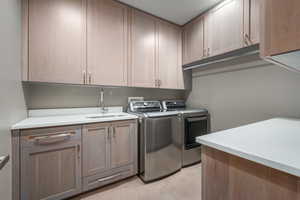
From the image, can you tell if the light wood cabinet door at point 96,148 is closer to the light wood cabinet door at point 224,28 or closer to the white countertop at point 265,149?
the white countertop at point 265,149

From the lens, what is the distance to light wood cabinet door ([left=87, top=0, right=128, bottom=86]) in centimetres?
169

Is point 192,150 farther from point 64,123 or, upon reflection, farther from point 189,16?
point 189,16

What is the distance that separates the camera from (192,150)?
2.15 meters

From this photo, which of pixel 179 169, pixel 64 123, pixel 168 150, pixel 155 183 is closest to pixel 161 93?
pixel 168 150

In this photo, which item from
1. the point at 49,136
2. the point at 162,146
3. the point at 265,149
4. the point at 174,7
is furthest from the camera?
the point at 174,7

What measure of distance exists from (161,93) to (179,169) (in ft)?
4.72

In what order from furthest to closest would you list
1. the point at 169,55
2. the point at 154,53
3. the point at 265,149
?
1. the point at 169,55
2. the point at 154,53
3. the point at 265,149

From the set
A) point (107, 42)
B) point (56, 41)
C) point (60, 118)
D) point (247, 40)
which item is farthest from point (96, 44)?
point (247, 40)

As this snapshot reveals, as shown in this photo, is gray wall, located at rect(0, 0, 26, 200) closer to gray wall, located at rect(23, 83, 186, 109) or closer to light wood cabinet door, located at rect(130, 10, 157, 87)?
gray wall, located at rect(23, 83, 186, 109)

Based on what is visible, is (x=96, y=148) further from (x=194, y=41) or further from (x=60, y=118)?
(x=194, y=41)

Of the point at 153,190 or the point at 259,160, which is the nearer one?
the point at 259,160

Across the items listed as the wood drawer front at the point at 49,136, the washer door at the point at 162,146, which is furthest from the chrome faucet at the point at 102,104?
the washer door at the point at 162,146

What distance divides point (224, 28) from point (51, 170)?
8.83 ft

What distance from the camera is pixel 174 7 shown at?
1968 millimetres
